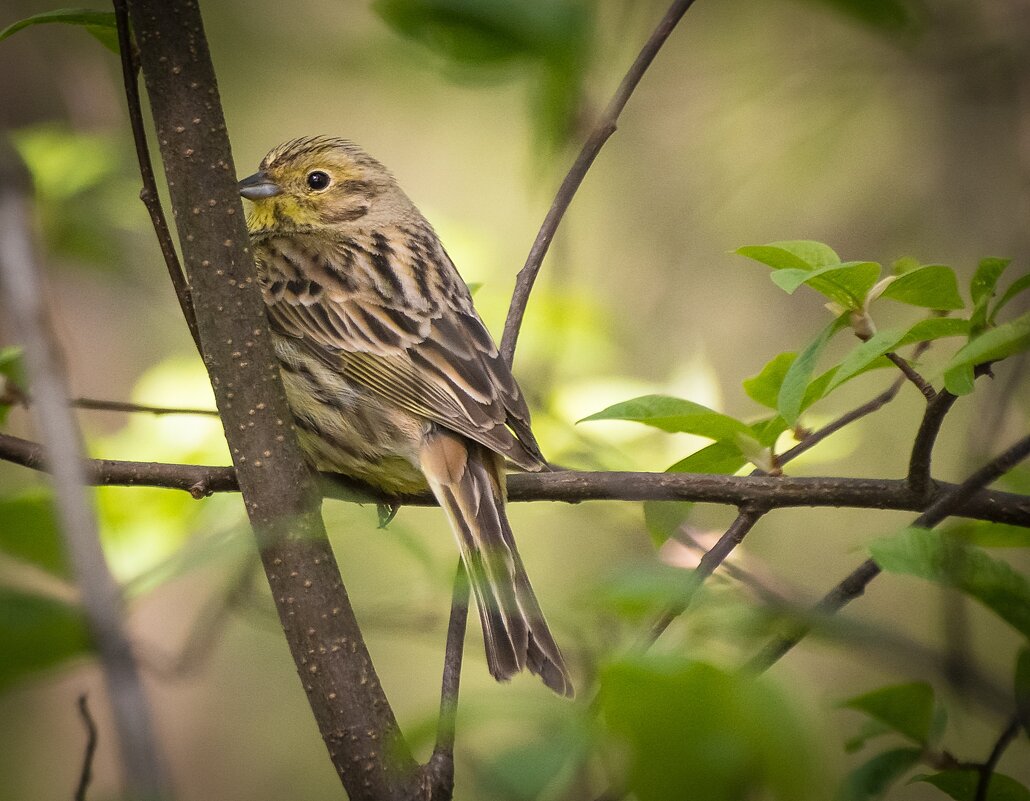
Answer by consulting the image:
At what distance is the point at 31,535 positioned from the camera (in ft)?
4.20

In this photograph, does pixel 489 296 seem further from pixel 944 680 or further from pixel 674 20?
pixel 944 680

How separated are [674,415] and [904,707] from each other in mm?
584

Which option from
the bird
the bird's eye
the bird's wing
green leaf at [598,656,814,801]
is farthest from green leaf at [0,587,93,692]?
the bird's eye

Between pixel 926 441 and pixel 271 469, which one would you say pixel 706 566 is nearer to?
pixel 926 441

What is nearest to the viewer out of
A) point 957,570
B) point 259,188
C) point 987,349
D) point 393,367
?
point 957,570

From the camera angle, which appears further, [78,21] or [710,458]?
[710,458]

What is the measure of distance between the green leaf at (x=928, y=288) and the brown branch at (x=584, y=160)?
65 cm

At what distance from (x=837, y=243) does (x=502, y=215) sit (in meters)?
2.10

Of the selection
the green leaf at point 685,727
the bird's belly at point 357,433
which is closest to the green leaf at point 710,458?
the green leaf at point 685,727

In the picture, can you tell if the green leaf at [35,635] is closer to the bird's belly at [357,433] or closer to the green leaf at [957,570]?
the green leaf at [957,570]

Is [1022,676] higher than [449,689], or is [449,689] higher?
[449,689]

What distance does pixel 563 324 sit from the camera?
3.33m

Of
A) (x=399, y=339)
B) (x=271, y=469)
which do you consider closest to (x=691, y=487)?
(x=271, y=469)

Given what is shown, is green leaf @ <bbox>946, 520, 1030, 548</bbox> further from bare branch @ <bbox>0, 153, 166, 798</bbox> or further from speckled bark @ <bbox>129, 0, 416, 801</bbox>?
bare branch @ <bbox>0, 153, 166, 798</bbox>
